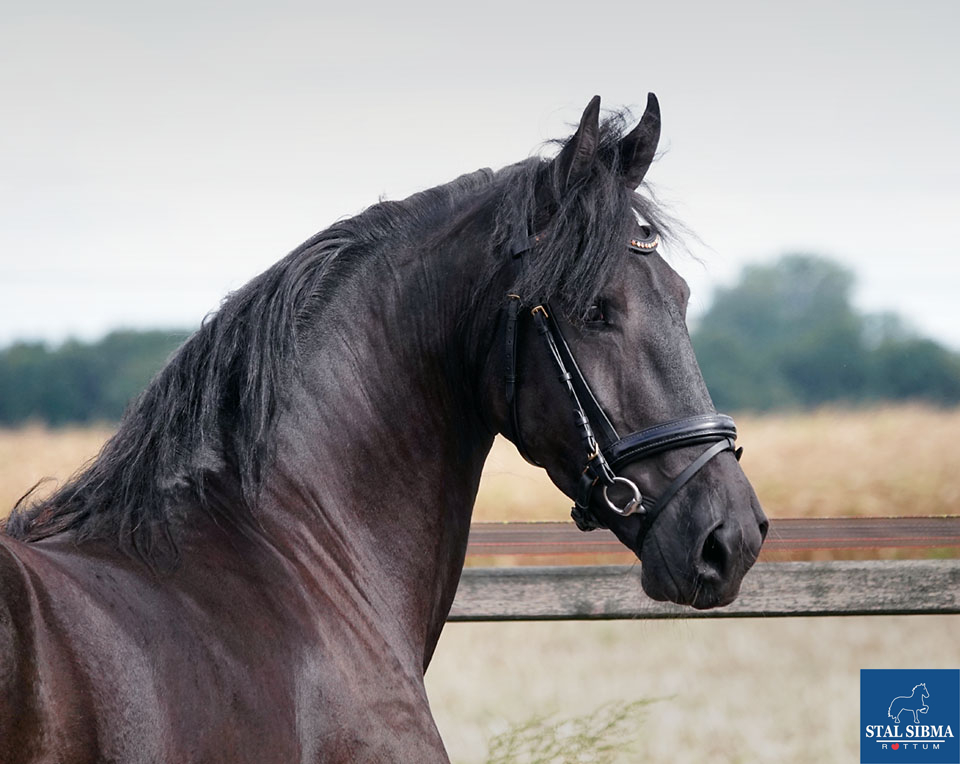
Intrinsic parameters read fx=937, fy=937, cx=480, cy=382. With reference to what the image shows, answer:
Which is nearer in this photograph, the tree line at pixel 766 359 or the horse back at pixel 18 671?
the horse back at pixel 18 671

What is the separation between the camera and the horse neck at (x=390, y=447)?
2.43 meters

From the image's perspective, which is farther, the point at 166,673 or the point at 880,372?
the point at 880,372

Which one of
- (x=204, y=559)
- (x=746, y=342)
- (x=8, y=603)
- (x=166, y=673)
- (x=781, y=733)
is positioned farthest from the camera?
(x=746, y=342)

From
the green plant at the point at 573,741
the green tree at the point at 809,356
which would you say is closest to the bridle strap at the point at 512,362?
the green plant at the point at 573,741

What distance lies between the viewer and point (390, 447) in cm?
257

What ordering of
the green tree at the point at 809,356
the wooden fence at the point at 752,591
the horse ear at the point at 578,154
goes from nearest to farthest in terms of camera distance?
the horse ear at the point at 578,154 < the wooden fence at the point at 752,591 < the green tree at the point at 809,356

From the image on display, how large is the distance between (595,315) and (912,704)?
3516 millimetres

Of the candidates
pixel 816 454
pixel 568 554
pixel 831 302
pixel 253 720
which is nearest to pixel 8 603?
pixel 253 720

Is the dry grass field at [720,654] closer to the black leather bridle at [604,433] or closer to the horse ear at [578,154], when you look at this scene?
the black leather bridle at [604,433]

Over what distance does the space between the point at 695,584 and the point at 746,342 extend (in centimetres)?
2987

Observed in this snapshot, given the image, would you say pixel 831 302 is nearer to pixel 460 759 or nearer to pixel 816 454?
pixel 816 454

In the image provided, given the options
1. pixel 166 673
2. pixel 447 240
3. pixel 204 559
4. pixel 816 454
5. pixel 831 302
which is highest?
pixel 447 240

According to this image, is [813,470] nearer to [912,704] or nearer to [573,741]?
[912,704]

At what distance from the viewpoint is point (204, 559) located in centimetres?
221
